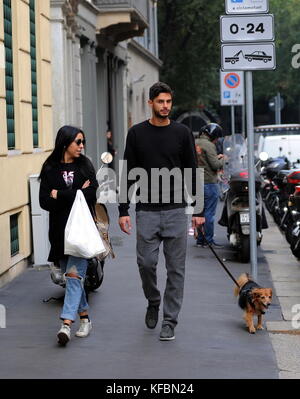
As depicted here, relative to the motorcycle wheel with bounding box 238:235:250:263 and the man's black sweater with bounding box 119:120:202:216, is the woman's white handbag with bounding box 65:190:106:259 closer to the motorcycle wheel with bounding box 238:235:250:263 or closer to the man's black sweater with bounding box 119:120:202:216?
the man's black sweater with bounding box 119:120:202:216

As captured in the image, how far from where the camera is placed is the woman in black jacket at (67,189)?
28.6 ft

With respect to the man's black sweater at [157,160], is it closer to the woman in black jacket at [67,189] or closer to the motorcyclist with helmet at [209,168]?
the woman in black jacket at [67,189]

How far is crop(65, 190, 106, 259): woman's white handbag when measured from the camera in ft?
27.9

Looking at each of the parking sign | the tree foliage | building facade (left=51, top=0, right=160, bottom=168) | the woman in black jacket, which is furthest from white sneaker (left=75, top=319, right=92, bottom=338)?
the tree foliage

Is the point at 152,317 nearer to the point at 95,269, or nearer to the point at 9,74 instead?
the point at 95,269

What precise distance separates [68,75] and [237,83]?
240 inches

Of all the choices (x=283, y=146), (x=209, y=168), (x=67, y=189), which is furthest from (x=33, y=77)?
(x=283, y=146)

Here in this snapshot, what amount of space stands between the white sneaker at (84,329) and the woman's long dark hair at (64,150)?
119 cm

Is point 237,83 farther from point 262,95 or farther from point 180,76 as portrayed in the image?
point 262,95

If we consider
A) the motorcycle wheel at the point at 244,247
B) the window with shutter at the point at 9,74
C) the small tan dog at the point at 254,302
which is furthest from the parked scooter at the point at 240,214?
the small tan dog at the point at 254,302

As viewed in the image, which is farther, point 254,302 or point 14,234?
point 14,234

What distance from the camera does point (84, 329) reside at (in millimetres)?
8766

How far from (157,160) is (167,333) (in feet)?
4.52

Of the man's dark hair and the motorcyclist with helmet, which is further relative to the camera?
the motorcyclist with helmet
